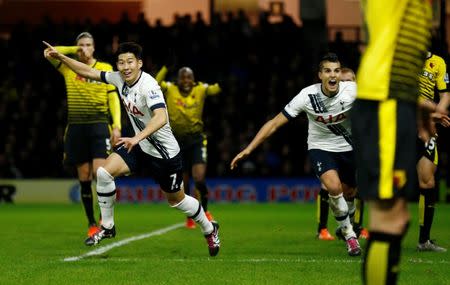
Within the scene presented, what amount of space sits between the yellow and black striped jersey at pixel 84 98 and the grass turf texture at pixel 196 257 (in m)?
1.39

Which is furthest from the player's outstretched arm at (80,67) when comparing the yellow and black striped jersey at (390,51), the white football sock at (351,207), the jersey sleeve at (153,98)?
the yellow and black striped jersey at (390,51)

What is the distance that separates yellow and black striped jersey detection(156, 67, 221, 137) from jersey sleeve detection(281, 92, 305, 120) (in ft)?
14.1

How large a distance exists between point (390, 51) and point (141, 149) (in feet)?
14.9

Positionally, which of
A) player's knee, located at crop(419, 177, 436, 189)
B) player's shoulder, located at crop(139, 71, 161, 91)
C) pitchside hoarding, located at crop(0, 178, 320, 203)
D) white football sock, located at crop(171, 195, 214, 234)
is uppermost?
player's shoulder, located at crop(139, 71, 161, 91)

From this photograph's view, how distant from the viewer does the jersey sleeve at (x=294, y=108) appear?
866 centimetres

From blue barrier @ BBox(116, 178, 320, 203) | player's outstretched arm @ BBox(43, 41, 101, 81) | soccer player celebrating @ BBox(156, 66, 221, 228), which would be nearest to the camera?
player's outstretched arm @ BBox(43, 41, 101, 81)

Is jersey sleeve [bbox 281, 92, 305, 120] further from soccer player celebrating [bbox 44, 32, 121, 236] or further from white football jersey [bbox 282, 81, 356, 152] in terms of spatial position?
soccer player celebrating [bbox 44, 32, 121, 236]

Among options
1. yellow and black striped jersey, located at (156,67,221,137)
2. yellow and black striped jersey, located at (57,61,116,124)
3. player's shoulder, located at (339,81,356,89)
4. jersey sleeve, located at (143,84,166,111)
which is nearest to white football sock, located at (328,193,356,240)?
player's shoulder, located at (339,81,356,89)

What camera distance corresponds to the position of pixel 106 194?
29.0 feet

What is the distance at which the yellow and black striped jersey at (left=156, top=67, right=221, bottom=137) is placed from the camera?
13305 mm

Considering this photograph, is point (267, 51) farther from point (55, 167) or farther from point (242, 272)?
point (242, 272)

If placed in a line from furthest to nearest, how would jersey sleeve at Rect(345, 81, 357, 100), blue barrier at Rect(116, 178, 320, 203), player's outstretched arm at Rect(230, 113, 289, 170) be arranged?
blue barrier at Rect(116, 178, 320, 203)
jersey sleeve at Rect(345, 81, 357, 100)
player's outstretched arm at Rect(230, 113, 289, 170)

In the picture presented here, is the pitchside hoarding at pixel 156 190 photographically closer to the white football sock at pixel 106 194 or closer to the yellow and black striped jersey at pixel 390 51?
the white football sock at pixel 106 194

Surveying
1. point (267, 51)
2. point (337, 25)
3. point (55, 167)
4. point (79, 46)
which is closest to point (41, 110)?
point (55, 167)
